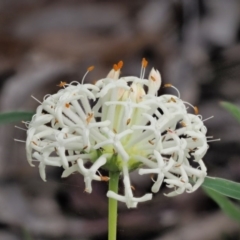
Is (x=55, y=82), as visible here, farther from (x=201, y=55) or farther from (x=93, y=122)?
(x=93, y=122)

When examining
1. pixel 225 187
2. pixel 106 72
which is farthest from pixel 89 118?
pixel 106 72

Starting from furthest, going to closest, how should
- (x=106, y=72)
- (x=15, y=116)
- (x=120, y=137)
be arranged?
(x=106, y=72) → (x=15, y=116) → (x=120, y=137)

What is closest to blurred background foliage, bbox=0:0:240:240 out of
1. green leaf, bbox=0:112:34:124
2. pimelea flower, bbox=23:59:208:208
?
green leaf, bbox=0:112:34:124

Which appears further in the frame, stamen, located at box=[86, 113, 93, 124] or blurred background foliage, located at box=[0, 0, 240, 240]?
blurred background foliage, located at box=[0, 0, 240, 240]

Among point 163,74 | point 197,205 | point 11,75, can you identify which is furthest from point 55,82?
point 197,205

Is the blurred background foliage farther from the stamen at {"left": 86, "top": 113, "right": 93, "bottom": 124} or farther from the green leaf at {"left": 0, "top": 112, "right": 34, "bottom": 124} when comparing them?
the stamen at {"left": 86, "top": 113, "right": 93, "bottom": 124}

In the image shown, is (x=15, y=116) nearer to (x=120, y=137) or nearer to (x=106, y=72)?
(x=120, y=137)

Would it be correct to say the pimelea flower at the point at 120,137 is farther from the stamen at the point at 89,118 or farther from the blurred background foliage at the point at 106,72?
the blurred background foliage at the point at 106,72
